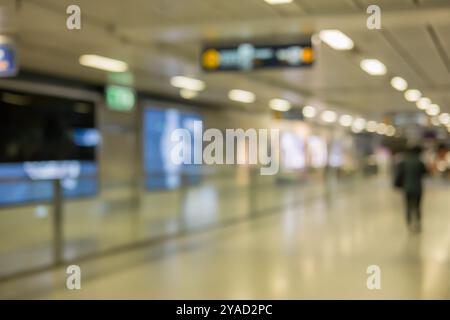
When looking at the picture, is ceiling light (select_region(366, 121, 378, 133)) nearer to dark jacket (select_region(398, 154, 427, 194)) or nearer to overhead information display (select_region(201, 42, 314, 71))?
dark jacket (select_region(398, 154, 427, 194))

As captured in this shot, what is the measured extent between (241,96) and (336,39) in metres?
7.91

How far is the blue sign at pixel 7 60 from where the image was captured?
6383mm

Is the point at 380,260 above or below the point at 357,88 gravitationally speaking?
below

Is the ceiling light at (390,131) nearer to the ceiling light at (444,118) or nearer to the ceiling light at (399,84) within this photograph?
the ceiling light at (444,118)

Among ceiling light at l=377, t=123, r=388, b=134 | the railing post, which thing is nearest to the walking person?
the railing post

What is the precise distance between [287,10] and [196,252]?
13.7ft

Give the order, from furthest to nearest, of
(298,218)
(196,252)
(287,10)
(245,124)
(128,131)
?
1. (245,124)
2. (128,131)
3. (298,218)
4. (196,252)
5. (287,10)

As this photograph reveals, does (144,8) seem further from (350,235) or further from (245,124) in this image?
(245,124)

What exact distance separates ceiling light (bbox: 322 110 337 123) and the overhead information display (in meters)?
13.9

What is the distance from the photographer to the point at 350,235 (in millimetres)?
10211

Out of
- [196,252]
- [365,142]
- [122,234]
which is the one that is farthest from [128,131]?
[365,142]

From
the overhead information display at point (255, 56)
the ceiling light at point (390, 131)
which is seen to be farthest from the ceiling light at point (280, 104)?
the ceiling light at point (390, 131)

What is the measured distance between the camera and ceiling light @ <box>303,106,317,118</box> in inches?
747

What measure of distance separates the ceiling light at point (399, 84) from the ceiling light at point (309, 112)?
5.63m
